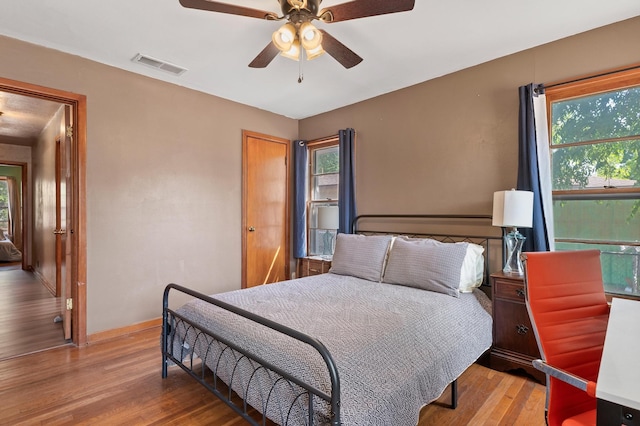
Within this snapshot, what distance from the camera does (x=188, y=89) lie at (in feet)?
12.3

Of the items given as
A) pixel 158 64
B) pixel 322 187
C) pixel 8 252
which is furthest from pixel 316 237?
pixel 8 252

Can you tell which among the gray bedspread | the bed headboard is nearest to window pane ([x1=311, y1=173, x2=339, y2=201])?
the bed headboard

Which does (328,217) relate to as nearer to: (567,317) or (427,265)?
(427,265)

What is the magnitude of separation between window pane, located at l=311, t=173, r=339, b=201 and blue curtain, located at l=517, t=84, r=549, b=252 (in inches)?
93.0

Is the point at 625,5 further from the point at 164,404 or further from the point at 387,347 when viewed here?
the point at 164,404

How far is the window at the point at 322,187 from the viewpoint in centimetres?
462

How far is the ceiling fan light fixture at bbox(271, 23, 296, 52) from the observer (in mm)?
2031

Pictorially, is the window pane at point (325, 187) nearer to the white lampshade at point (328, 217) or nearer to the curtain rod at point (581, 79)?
the white lampshade at point (328, 217)

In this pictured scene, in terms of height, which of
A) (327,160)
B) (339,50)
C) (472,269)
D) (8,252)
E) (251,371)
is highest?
(339,50)

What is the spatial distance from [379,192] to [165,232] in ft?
8.26

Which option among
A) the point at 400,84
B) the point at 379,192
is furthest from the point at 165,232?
the point at 400,84

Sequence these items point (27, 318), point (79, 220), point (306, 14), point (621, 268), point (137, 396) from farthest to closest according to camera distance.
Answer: point (27, 318), point (79, 220), point (621, 268), point (137, 396), point (306, 14)

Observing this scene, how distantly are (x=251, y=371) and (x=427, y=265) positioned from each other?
167 cm

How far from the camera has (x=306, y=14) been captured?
77.2 inches
